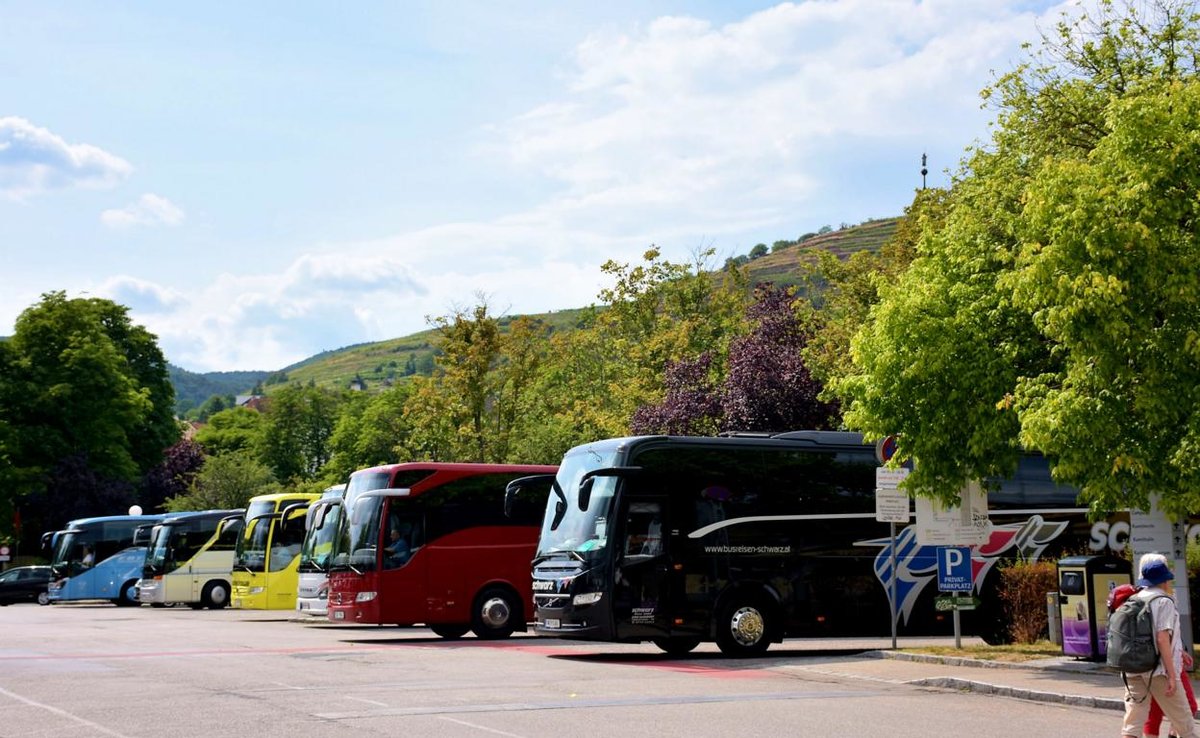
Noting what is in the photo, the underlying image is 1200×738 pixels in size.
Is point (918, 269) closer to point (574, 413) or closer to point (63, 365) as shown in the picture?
point (574, 413)

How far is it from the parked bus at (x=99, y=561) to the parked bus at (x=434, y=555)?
27656 millimetres

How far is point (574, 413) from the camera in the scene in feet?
188

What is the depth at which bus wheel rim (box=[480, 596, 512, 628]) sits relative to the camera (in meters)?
27.4

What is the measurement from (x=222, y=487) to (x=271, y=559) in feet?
115

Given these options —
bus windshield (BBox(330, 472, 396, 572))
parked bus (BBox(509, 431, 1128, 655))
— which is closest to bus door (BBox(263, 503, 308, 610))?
bus windshield (BBox(330, 472, 396, 572))

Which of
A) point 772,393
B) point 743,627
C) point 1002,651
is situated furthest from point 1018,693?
point 772,393

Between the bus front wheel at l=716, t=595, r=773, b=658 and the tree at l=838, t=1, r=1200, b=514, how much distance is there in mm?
4030

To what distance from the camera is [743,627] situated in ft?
71.6

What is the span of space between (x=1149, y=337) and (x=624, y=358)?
140 ft

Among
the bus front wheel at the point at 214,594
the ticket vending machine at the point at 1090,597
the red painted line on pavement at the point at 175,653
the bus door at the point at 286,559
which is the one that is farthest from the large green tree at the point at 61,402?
the ticket vending machine at the point at 1090,597

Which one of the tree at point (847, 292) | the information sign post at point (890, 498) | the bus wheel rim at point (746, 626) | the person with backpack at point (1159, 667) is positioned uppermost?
the tree at point (847, 292)

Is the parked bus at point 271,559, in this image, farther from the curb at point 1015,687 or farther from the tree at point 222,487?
the tree at point 222,487

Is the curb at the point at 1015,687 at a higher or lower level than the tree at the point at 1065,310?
lower

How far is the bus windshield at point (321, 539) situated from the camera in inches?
1181
